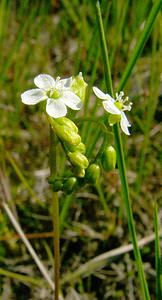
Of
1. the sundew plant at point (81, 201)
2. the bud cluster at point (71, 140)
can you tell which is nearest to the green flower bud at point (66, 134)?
the bud cluster at point (71, 140)

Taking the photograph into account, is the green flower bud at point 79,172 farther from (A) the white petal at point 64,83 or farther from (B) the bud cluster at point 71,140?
(A) the white petal at point 64,83

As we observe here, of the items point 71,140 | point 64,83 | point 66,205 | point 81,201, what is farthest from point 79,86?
point 81,201

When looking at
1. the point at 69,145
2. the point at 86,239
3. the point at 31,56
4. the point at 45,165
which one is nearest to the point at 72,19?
the point at 31,56

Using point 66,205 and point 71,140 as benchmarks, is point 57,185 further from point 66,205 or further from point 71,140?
point 66,205

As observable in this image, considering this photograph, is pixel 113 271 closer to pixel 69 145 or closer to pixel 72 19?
pixel 69 145

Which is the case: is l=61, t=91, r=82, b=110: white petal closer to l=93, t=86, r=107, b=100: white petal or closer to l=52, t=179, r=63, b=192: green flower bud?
l=93, t=86, r=107, b=100: white petal

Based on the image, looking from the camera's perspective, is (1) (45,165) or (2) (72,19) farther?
(2) (72,19)
